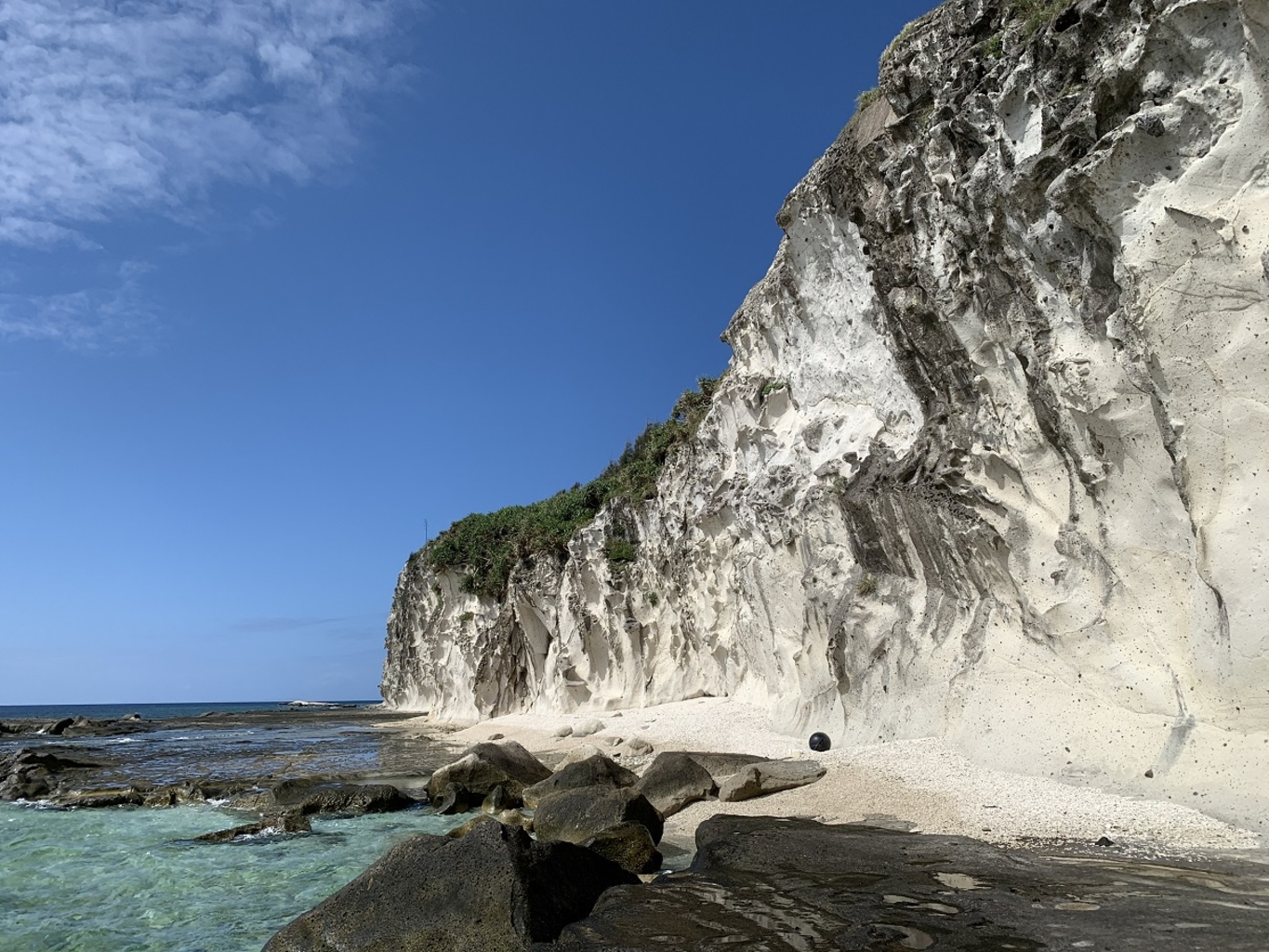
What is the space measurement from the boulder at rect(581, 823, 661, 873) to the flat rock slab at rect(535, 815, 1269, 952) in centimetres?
89

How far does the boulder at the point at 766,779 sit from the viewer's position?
38.9 ft

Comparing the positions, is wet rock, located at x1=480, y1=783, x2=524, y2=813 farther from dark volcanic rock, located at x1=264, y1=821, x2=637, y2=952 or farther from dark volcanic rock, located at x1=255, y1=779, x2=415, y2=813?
dark volcanic rock, located at x1=264, y1=821, x2=637, y2=952

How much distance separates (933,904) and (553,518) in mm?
34038

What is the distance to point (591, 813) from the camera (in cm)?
998

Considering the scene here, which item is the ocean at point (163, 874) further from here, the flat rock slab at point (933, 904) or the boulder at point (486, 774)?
the flat rock slab at point (933, 904)

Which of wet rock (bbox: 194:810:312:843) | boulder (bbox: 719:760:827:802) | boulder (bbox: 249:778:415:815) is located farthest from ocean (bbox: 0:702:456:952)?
boulder (bbox: 719:760:827:802)

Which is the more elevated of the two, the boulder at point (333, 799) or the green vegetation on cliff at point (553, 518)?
the green vegetation on cliff at point (553, 518)

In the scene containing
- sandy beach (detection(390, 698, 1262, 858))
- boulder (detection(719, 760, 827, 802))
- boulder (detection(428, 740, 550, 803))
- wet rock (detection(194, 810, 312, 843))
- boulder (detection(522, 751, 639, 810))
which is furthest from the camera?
boulder (detection(428, 740, 550, 803))

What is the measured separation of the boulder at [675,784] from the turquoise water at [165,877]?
342 cm

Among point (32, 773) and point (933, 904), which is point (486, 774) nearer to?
point (933, 904)

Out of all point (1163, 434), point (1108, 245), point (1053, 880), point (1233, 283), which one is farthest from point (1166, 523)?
point (1053, 880)

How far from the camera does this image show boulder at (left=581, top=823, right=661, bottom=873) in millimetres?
8680

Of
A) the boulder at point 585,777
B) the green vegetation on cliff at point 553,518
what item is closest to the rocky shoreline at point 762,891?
the boulder at point 585,777

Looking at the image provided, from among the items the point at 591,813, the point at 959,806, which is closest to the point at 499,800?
the point at 591,813
